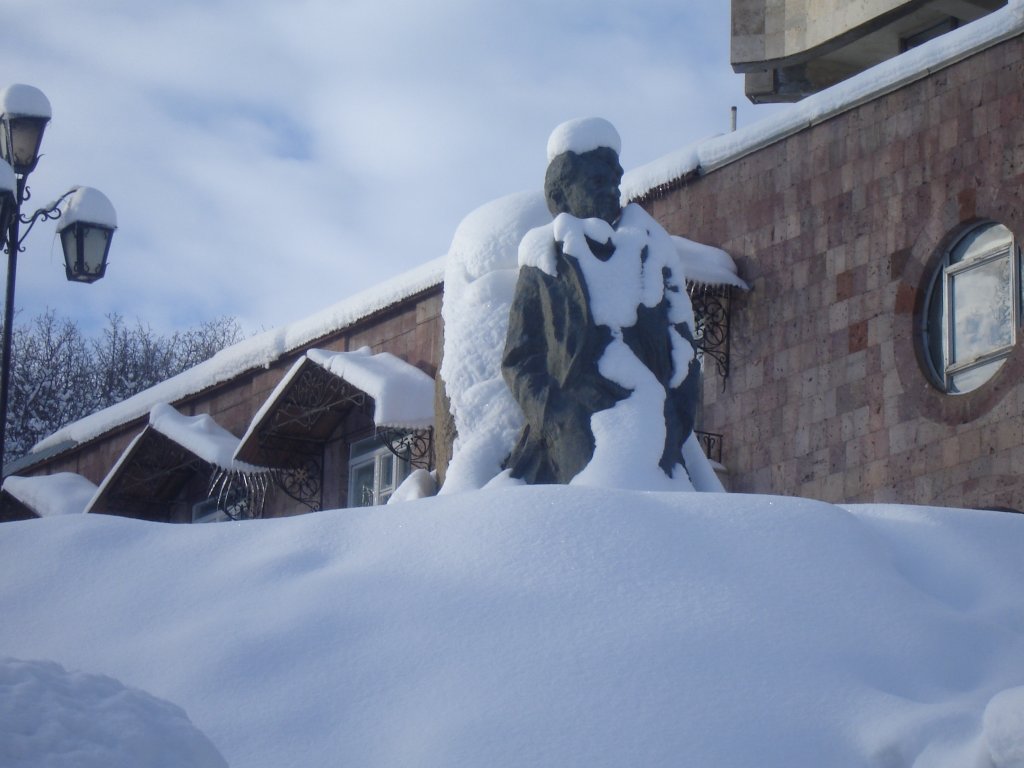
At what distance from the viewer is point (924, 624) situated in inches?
235

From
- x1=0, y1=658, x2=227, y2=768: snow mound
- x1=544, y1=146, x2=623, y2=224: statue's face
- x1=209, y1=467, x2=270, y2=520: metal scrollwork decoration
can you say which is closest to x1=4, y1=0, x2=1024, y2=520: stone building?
x1=209, y1=467, x2=270, y2=520: metal scrollwork decoration

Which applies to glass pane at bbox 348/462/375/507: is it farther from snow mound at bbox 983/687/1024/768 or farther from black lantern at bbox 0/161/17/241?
snow mound at bbox 983/687/1024/768

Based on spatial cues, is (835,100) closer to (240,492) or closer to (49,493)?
(240,492)

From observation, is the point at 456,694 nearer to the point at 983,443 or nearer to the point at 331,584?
the point at 331,584

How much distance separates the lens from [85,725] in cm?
395

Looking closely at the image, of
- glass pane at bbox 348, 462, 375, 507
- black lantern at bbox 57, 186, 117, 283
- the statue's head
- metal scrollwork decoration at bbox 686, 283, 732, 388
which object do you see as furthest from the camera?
glass pane at bbox 348, 462, 375, 507

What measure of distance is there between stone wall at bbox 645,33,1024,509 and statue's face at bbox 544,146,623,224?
4132 millimetres

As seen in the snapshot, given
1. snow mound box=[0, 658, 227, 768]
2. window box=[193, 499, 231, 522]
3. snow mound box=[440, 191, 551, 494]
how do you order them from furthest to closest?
1. window box=[193, 499, 231, 522]
2. snow mound box=[440, 191, 551, 494]
3. snow mound box=[0, 658, 227, 768]

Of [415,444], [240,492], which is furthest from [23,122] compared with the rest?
[240,492]

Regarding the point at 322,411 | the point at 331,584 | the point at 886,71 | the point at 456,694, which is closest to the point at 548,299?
the point at 331,584

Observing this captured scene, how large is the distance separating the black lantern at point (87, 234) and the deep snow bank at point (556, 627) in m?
4.57

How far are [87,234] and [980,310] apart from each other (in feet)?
17.9

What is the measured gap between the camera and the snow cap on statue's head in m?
8.48

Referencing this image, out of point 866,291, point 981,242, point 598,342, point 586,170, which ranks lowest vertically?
point 598,342
